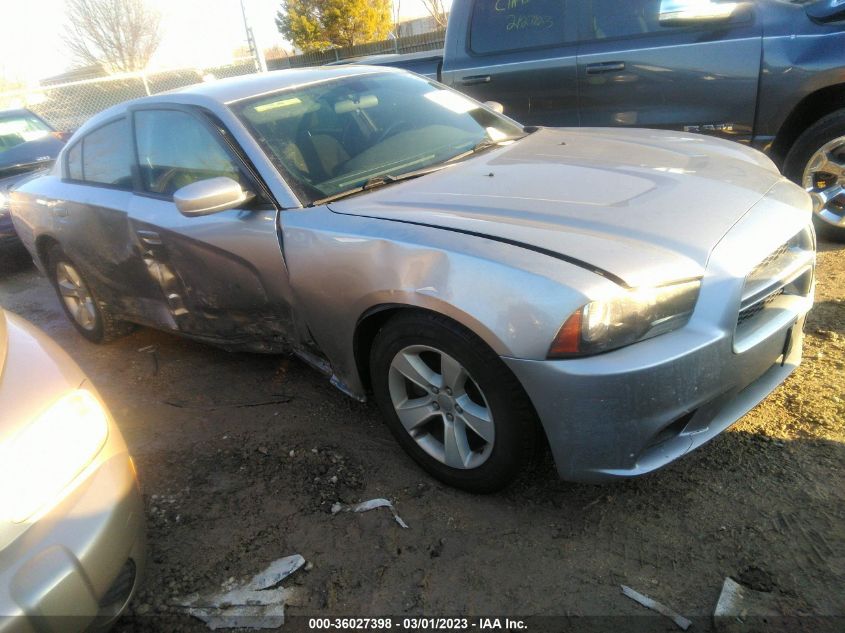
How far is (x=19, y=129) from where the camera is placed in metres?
8.37

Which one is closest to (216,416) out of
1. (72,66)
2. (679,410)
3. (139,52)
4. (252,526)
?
(252,526)

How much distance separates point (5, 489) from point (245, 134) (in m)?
1.86

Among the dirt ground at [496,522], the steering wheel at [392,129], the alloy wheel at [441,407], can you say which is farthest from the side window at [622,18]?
the alloy wheel at [441,407]

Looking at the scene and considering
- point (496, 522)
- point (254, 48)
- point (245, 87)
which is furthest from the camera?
point (254, 48)

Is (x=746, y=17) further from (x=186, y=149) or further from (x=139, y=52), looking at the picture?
(x=139, y=52)

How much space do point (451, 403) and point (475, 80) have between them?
152 inches

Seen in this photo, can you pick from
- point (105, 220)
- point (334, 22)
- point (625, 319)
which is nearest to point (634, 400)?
point (625, 319)

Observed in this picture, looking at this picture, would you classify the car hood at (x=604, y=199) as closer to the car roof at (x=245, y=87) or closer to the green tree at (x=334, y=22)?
the car roof at (x=245, y=87)

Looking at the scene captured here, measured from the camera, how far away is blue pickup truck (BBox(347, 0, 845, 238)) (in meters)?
4.11

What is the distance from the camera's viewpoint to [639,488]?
251 centimetres

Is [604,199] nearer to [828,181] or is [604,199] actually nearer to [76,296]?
[828,181]

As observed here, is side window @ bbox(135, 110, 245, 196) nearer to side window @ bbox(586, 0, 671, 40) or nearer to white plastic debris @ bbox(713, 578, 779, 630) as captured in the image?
white plastic debris @ bbox(713, 578, 779, 630)

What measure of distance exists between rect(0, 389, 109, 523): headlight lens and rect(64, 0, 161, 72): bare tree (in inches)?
1274

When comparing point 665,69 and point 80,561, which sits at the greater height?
point 665,69
